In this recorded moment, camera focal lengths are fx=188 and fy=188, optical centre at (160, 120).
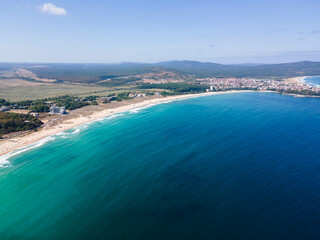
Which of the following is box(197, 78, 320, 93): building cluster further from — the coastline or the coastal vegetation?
the coastal vegetation

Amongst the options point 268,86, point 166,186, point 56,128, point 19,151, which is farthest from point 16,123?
point 268,86

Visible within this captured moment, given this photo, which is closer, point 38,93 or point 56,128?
point 56,128

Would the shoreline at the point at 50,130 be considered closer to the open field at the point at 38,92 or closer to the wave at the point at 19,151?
the wave at the point at 19,151

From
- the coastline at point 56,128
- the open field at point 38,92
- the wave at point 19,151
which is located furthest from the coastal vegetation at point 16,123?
the open field at point 38,92

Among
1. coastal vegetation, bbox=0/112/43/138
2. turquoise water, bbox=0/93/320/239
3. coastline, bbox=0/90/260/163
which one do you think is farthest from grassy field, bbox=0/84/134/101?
turquoise water, bbox=0/93/320/239

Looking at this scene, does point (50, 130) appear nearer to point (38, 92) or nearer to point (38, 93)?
point (38, 93)

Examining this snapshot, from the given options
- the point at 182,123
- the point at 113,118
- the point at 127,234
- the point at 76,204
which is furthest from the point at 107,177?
the point at 113,118

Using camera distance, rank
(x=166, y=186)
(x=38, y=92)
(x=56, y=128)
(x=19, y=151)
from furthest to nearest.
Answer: (x=38, y=92)
(x=56, y=128)
(x=19, y=151)
(x=166, y=186)

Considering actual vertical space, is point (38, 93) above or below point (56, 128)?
above

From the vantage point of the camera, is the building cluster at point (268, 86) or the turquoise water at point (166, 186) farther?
the building cluster at point (268, 86)

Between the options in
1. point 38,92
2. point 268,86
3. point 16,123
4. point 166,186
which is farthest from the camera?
point 268,86
